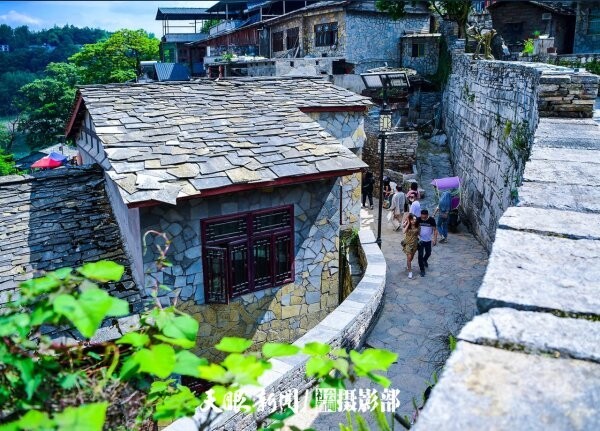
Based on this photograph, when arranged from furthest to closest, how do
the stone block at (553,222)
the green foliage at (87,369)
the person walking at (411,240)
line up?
the person walking at (411,240) → the stone block at (553,222) → the green foliage at (87,369)

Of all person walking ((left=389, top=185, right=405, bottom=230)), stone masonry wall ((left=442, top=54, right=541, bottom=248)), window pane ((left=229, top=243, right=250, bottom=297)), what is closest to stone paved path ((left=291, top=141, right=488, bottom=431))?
person walking ((left=389, top=185, right=405, bottom=230))

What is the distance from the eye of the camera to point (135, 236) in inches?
287

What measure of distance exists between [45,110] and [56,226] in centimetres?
4271

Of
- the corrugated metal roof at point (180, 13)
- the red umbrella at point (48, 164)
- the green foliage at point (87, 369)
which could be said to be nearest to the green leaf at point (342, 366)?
the green foliage at point (87, 369)

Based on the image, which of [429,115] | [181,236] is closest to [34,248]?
[181,236]

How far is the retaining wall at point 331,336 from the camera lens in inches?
204

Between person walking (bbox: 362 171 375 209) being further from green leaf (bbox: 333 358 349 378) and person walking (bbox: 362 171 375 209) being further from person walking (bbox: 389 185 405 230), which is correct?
green leaf (bbox: 333 358 349 378)

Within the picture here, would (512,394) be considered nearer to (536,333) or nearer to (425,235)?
(536,333)

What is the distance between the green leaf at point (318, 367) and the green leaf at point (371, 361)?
101mm

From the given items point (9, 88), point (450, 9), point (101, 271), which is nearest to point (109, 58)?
point (450, 9)

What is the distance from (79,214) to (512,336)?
27.8 ft

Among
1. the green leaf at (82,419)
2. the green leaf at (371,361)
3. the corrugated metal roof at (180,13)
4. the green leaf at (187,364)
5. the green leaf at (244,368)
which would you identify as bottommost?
the green leaf at (187,364)

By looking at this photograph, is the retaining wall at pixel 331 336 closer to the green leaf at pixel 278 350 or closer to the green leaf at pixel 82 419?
the green leaf at pixel 278 350

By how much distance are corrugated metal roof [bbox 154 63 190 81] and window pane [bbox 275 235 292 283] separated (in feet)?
86.9
